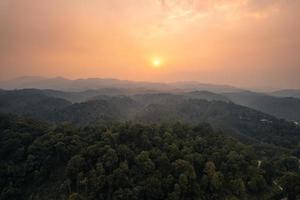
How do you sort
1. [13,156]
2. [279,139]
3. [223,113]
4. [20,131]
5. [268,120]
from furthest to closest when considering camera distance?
[223,113] → [268,120] → [279,139] → [20,131] → [13,156]

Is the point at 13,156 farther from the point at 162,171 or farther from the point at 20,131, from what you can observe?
the point at 162,171

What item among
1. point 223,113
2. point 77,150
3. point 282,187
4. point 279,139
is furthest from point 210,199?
point 223,113

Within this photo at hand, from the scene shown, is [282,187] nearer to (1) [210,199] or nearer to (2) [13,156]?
(1) [210,199]

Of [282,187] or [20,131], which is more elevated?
[20,131]

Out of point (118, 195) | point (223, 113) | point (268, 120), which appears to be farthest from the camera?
point (223, 113)

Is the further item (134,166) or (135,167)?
(134,166)

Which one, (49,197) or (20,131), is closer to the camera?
(49,197)

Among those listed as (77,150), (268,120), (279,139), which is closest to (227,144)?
(77,150)
